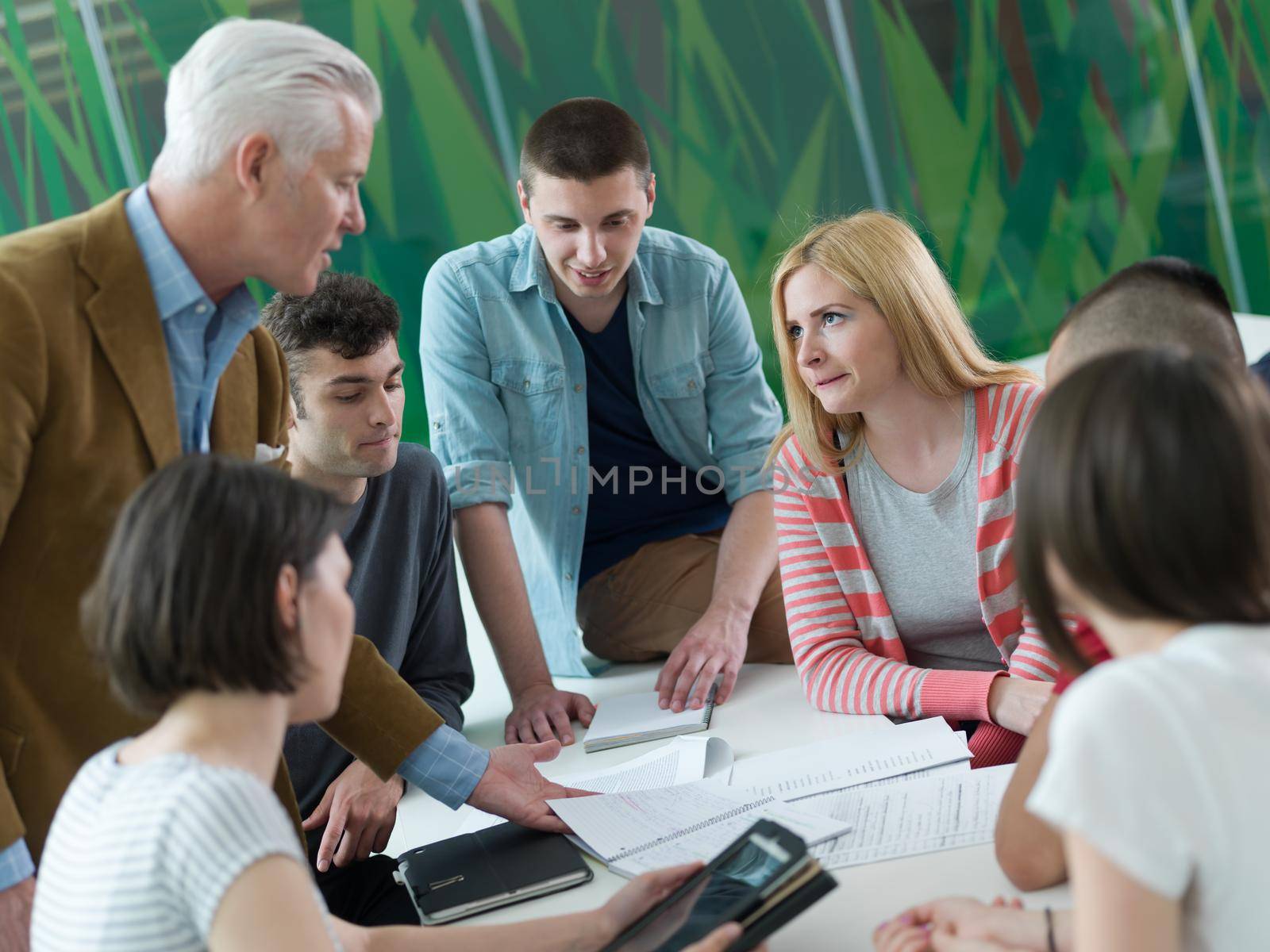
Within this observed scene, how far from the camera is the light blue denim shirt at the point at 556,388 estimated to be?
2.74 m

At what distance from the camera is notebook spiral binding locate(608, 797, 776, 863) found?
1.50m

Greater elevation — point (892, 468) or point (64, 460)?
point (64, 460)

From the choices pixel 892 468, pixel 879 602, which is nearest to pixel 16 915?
pixel 879 602

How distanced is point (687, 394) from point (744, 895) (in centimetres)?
179

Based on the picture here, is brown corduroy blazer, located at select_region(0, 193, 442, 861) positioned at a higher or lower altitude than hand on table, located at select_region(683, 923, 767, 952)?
higher

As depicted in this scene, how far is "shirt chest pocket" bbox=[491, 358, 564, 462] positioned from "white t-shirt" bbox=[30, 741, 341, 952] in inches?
71.6

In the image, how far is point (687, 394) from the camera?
288 centimetres

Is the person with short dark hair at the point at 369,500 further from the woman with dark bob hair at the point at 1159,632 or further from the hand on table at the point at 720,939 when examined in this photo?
the woman with dark bob hair at the point at 1159,632

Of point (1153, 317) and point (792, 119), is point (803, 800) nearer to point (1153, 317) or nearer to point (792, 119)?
point (1153, 317)

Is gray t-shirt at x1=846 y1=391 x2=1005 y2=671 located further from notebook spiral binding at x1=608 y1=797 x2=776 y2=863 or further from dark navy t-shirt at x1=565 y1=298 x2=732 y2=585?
dark navy t-shirt at x1=565 y1=298 x2=732 y2=585

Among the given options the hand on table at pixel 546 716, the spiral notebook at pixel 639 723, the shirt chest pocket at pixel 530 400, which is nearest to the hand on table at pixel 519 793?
the spiral notebook at pixel 639 723

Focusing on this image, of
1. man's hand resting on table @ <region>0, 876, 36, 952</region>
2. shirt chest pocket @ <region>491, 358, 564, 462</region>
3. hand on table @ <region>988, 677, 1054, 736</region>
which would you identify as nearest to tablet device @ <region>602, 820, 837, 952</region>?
man's hand resting on table @ <region>0, 876, 36, 952</region>

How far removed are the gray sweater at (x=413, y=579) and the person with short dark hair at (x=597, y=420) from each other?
177 millimetres

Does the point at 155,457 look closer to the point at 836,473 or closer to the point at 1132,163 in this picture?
the point at 836,473
